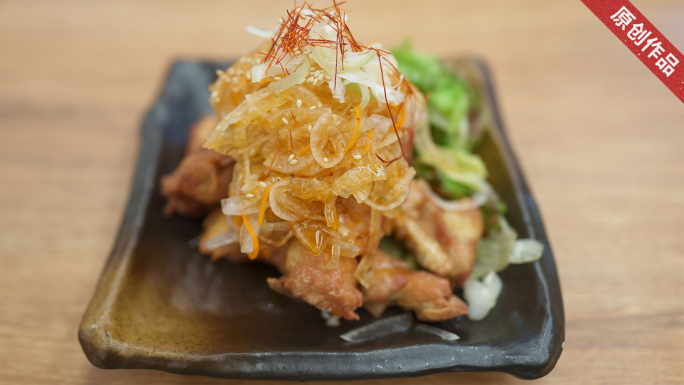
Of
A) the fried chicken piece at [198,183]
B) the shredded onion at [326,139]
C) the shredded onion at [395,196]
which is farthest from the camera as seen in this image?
the fried chicken piece at [198,183]

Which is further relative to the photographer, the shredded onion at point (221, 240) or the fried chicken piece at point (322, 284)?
the shredded onion at point (221, 240)

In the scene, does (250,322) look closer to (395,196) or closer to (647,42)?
(395,196)

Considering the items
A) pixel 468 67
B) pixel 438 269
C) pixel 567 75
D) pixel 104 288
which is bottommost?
pixel 104 288

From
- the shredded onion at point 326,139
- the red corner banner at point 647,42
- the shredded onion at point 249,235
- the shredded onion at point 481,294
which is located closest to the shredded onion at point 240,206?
the shredded onion at point 249,235

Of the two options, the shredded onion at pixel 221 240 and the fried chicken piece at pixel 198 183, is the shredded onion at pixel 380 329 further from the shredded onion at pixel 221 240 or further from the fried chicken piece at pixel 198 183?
the fried chicken piece at pixel 198 183

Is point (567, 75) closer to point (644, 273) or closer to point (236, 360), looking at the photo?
point (644, 273)

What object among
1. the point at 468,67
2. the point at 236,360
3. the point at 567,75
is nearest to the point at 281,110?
the point at 236,360
